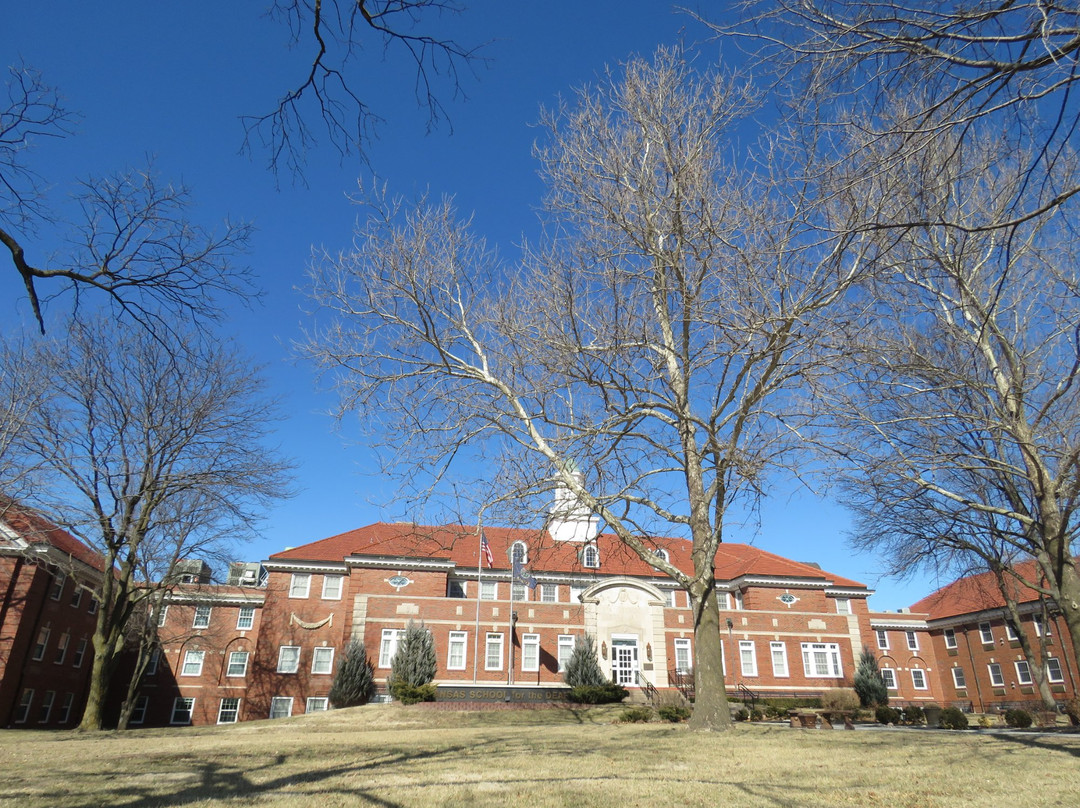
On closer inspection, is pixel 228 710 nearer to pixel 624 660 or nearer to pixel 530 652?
pixel 530 652

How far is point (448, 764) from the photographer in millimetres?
9234

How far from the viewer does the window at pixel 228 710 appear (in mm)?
35688

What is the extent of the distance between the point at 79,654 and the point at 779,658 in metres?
37.8

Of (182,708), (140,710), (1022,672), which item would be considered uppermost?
(1022,672)

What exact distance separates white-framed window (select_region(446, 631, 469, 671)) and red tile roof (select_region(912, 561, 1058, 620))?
2784 cm

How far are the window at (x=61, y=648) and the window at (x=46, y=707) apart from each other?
1416mm

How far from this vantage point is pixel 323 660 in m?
35.2

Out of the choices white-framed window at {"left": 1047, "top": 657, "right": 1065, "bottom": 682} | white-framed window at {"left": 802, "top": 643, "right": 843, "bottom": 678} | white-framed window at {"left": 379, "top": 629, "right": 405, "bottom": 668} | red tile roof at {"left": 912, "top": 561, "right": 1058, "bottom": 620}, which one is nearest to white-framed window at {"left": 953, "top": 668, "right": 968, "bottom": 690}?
red tile roof at {"left": 912, "top": 561, "right": 1058, "bottom": 620}

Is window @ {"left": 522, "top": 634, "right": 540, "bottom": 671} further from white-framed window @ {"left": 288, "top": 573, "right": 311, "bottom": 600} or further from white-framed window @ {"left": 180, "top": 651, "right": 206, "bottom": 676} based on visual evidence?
white-framed window @ {"left": 180, "top": 651, "right": 206, "bottom": 676}

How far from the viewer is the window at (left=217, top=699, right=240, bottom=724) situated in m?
35.7

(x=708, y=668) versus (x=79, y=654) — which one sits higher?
(x=79, y=654)

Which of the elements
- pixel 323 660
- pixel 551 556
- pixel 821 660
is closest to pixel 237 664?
pixel 323 660

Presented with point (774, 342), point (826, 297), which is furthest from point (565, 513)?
point (826, 297)

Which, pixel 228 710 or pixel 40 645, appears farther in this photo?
pixel 228 710
